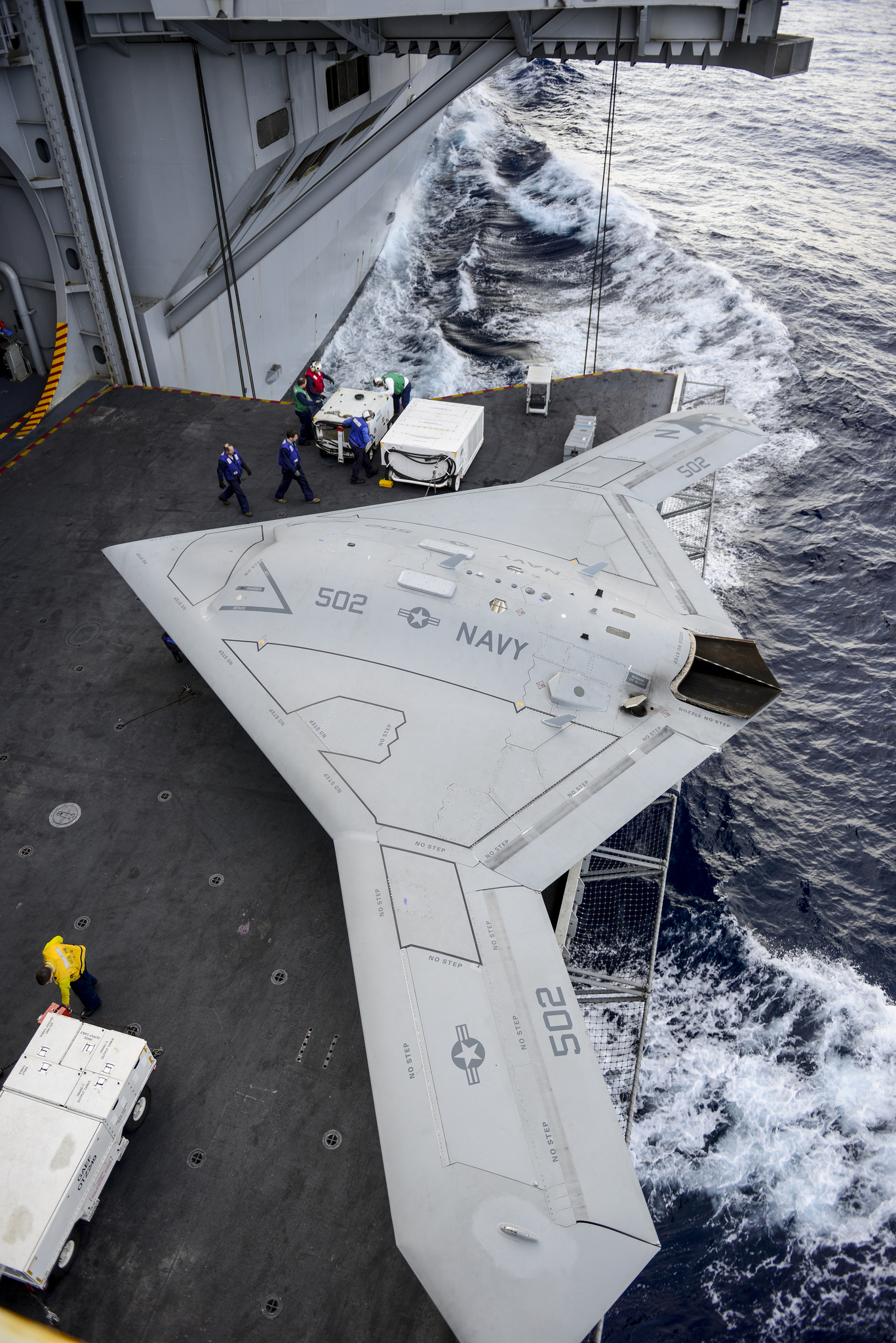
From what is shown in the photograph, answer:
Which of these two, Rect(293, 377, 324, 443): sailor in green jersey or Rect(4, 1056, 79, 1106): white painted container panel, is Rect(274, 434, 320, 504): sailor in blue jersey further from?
Rect(4, 1056, 79, 1106): white painted container panel

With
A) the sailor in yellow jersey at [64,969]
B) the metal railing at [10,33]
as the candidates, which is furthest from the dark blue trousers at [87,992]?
the metal railing at [10,33]

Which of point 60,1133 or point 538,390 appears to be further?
point 538,390

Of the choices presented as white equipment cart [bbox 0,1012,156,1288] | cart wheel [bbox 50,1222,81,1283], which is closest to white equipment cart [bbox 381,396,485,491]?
white equipment cart [bbox 0,1012,156,1288]

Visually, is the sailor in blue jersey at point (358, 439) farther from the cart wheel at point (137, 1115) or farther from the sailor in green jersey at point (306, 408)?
the cart wheel at point (137, 1115)

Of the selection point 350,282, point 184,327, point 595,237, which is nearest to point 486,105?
point 595,237

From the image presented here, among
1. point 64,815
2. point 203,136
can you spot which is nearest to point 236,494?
point 64,815

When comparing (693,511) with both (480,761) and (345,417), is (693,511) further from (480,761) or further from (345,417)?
(480,761)
